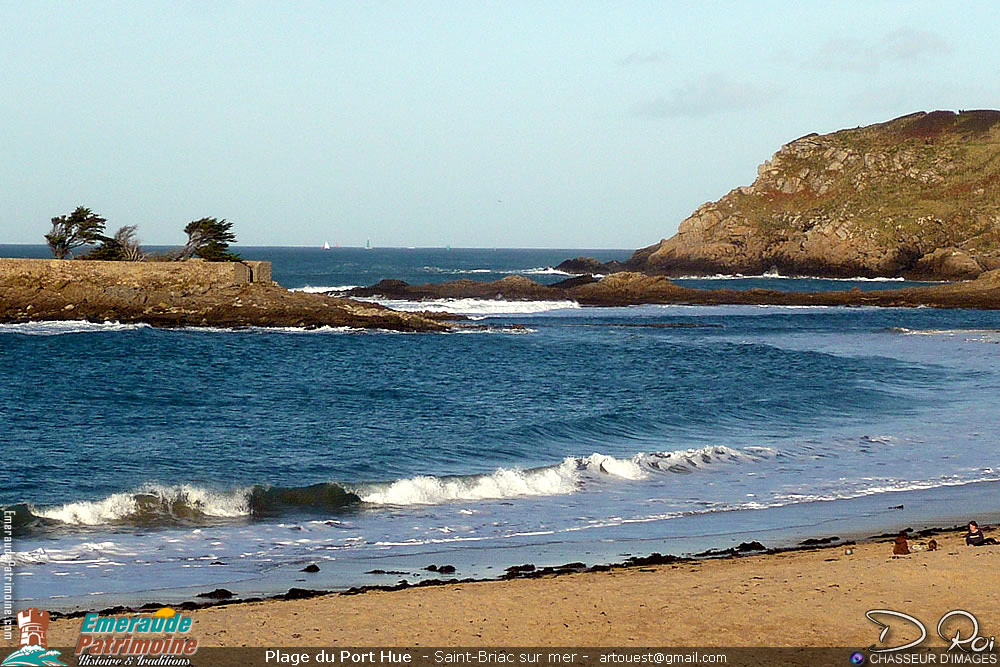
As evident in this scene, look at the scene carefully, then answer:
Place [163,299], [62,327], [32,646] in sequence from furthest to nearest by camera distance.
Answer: [163,299], [62,327], [32,646]

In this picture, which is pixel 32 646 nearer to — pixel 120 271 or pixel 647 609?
pixel 647 609

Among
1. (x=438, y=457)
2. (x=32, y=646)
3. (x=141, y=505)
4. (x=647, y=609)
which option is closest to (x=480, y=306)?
(x=438, y=457)

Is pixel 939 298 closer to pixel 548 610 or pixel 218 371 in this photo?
pixel 218 371

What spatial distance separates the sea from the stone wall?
805 centimetres

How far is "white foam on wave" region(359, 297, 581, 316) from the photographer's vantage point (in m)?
60.7

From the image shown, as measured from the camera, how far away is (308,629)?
8227 mm

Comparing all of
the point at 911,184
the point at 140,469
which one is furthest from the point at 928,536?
the point at 911,184

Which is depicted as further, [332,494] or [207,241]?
[207,241]

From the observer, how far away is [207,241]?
157ft

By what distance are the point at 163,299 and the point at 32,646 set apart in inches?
1494

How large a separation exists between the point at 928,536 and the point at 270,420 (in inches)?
517

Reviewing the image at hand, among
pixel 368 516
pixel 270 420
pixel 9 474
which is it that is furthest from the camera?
pixel 270 420

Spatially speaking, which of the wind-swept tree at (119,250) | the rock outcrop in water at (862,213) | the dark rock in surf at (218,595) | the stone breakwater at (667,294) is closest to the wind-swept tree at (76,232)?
the wind-swept tree at (119,250)

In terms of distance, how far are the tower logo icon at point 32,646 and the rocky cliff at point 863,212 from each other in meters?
89.3
